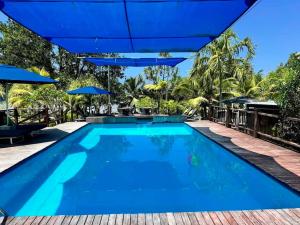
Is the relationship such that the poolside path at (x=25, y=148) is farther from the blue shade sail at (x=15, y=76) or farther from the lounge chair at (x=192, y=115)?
the lounge chair at (x=192, y=115)

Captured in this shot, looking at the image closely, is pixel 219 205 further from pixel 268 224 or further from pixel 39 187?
pixel 39 187

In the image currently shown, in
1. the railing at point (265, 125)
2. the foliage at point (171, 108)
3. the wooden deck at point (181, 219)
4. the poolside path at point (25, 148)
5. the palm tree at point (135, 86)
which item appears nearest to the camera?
the wooden deck at point (181, 219)

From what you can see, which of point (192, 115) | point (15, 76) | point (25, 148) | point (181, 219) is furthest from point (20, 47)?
point (181, 219)

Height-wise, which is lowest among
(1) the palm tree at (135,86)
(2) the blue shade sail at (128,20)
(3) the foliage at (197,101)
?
(3) the foliage at (197,101)

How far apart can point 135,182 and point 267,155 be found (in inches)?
131

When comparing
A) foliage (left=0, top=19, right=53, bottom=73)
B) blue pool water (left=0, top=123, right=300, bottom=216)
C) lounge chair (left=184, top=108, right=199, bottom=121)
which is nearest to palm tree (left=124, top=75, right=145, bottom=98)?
lounge chair (left=184, top=108, right=199, bottom=121)

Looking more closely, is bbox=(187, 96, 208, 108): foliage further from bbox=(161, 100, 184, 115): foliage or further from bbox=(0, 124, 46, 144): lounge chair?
bbox=(0, 124, 46, 144): lounge chair

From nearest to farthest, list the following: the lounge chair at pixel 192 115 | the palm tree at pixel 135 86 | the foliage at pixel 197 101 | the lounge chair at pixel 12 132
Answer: the lounge chair at pixel 12 132, the foliage at pixel 197 101, the lounge chair at pixel 192 115, the palm tree at pixel 135 86

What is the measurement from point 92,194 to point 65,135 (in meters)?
6.03

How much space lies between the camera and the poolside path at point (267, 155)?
19.9 feet

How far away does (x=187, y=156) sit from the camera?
32.0 ft

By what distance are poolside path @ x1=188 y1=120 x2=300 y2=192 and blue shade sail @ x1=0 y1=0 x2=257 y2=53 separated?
3156 millimetres

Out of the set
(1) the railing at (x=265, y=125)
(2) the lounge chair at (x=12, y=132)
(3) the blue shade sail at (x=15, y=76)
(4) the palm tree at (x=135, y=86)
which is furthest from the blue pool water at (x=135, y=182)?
(4) the palm tree at (x=135, y=86)

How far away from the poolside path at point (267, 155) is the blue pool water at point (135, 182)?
189mm
